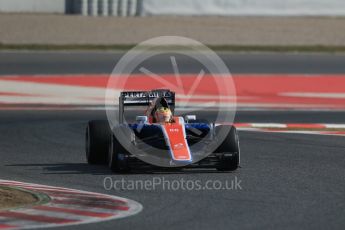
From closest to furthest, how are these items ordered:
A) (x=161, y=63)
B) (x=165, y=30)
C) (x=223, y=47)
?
1. (x=161, y=63)
2. (x=223, y=47)
3. (x=165, y=30)

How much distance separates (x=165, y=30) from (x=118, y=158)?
72.7 ft

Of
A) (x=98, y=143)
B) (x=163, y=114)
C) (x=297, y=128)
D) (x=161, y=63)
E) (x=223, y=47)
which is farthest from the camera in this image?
(x=223, y=47)

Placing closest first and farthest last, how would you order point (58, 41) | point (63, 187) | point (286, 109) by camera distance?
1. point (63, 187)
2. point (286, 109)
3. point (58, 41)

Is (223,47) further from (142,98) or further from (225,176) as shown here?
(225,176)

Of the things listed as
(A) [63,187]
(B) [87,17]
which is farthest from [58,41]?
(A) [63,187]

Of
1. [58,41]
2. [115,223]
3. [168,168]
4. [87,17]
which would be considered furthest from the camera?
[87,17]

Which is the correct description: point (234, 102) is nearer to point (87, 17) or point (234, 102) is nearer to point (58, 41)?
point (58, 41)

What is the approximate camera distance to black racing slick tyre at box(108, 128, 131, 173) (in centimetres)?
1283

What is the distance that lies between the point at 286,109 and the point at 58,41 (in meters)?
13.2

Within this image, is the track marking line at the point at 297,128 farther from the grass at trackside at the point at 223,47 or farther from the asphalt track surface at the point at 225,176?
the grass at trackside at the point at 223,47

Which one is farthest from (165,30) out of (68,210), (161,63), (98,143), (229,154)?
(68,210)

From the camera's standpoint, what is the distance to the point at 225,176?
1280cm

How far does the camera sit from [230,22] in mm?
37750

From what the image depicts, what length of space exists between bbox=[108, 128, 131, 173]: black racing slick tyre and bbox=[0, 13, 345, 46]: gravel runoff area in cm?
2012
